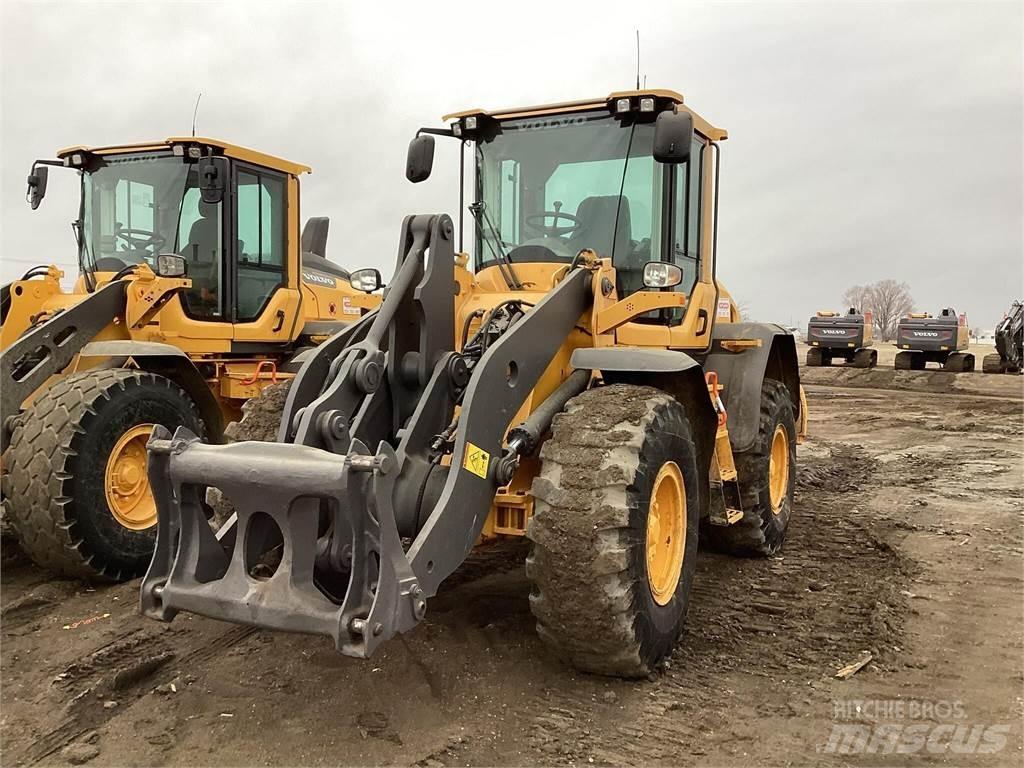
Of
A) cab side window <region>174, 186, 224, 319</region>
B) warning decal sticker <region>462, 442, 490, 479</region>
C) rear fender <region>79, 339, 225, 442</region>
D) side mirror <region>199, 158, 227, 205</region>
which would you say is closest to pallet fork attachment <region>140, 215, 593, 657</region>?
warning decal sticker <region>462, 442, 490, 479</region>

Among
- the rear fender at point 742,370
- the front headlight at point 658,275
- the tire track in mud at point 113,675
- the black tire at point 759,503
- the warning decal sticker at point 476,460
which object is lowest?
the tire track in mud at point 113,675

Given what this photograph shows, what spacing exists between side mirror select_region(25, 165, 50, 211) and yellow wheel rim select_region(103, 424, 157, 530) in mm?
2965

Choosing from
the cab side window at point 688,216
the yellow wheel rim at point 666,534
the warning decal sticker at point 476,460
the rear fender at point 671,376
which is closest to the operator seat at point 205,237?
the cab side window at point 688,216

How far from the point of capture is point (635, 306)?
184 inches

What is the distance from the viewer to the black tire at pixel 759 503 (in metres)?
5.76

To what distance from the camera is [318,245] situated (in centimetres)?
955

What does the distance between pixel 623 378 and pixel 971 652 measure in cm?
223

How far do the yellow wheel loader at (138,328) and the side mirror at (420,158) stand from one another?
841mm

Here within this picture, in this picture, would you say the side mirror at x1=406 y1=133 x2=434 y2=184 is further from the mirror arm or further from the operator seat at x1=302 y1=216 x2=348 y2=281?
the operator seat at x1=302 y1=216 x2=348 y2=281

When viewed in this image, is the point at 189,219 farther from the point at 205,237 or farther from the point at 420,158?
the point at 420,158

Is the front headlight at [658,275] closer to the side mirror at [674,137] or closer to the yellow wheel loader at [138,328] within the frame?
the side mirror at [674,137]

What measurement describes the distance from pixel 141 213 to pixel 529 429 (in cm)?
501

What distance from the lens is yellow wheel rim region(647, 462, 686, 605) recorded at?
403 centimetres

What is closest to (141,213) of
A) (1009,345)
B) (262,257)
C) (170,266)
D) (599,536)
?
(170,266)
